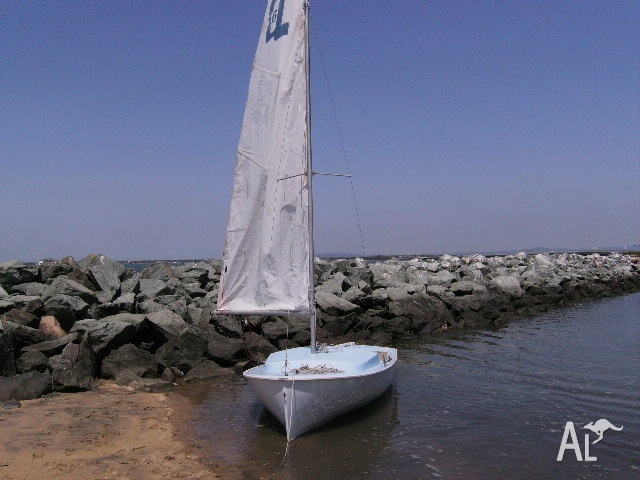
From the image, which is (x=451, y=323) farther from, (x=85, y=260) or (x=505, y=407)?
(x=85, y=260)

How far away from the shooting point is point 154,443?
8.81 metres

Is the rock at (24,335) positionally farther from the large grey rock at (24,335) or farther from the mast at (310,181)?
the mast at (310,181)

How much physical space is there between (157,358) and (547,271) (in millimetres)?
33086

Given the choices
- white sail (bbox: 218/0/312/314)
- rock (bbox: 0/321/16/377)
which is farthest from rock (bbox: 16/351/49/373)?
white sail (bbox: 218/0/312/314)

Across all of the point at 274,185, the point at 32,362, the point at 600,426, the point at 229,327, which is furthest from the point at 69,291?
the point at 600,426

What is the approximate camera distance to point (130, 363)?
506 inches

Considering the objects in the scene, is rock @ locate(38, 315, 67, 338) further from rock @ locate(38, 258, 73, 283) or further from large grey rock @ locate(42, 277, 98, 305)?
rock @ locate(38, 258, 73, 283)

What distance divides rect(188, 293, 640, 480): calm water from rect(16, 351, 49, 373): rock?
11.9ft

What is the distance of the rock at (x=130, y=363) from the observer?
12.5 m

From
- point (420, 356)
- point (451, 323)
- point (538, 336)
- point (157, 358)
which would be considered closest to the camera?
point (157, 358)

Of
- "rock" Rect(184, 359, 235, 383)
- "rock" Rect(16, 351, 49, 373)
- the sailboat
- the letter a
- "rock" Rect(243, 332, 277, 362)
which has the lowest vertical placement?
the letter a

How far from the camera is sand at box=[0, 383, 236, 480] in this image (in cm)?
758

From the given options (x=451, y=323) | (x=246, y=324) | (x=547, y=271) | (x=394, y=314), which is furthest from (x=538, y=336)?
(x=547, y=271)

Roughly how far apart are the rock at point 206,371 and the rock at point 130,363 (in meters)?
0.86
